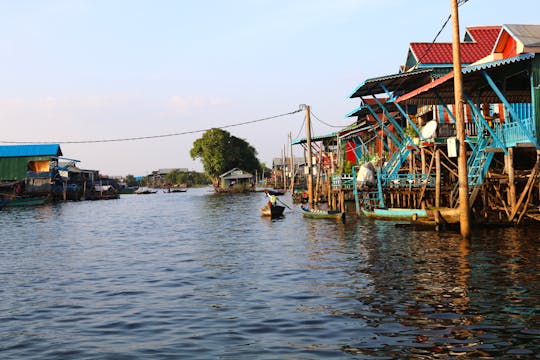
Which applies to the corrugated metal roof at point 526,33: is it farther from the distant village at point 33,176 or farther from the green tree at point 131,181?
the green tree at point 131,181

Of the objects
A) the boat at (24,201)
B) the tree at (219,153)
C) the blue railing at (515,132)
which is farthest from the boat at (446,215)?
the tree at (219,153)

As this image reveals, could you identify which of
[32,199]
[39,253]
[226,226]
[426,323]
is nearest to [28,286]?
[39,253]

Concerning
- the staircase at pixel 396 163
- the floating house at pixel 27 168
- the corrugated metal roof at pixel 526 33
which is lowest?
the staircase at pixel 396 163

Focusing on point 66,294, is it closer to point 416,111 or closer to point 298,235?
point 298,235

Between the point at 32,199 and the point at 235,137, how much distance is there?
172ft

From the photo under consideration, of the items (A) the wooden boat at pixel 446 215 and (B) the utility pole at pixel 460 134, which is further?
(A) the wooden boat at pixel 446 215

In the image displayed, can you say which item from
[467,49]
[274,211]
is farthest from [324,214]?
[467,49]

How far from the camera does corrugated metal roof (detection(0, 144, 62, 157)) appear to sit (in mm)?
73688

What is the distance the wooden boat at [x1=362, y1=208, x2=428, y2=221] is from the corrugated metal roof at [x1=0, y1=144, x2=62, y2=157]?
60.2 meters

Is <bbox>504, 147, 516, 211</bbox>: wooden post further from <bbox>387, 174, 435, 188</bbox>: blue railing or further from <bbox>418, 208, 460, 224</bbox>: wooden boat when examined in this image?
<bbox>387, 174, 435, 188</bbox>: blue railing

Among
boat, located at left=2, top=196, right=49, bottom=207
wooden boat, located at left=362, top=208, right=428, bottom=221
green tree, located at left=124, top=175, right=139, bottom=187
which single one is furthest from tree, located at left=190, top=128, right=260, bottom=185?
green tree, located at left=124, top=175, right=139, bottom=187

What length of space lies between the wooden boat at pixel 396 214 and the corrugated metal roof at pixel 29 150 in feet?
197

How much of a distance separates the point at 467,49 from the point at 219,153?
263ft

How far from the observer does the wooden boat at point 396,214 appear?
23.6 metres
